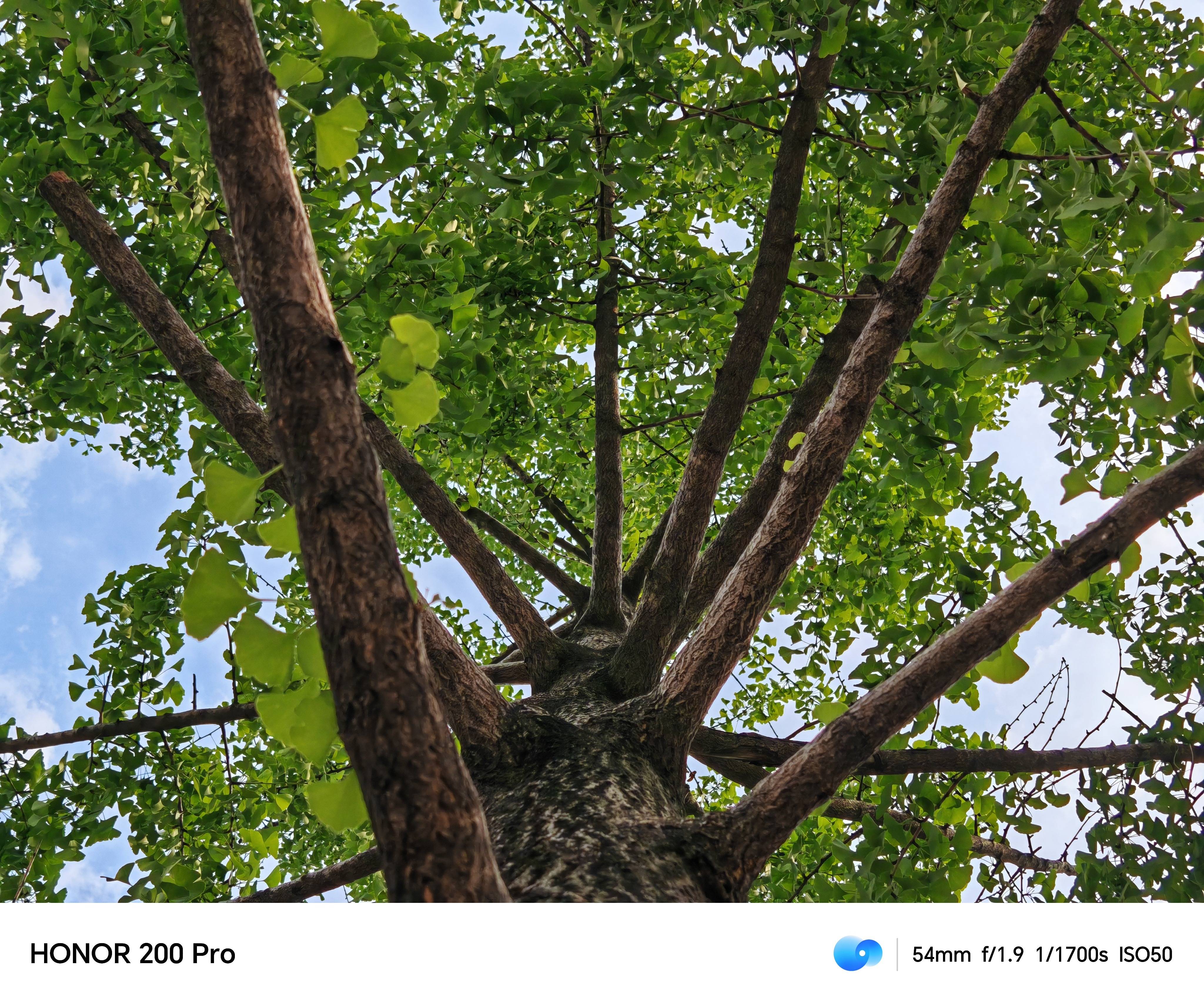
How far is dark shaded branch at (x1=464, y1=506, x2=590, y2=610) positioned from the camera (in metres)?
4.16

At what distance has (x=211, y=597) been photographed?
109 cm

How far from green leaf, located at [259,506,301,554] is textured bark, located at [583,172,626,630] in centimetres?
225

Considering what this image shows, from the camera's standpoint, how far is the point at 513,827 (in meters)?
A: 1.56

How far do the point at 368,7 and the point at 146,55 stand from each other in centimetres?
61

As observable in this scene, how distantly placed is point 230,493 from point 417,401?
11.5 inches

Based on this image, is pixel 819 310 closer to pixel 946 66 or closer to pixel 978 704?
pixel 946 66

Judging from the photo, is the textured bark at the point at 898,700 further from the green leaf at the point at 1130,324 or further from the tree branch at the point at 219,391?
the tree branch at the point at 219,391

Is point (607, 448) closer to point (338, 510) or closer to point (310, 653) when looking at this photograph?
point (310, 653)

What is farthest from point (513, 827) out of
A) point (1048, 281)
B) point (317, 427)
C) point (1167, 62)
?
point (1167, 62)

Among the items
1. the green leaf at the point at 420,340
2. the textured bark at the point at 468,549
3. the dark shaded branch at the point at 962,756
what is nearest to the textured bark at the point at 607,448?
the textured bark at the point at 468,549

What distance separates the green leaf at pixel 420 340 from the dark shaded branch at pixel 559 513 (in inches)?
155

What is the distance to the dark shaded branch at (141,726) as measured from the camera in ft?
8.52

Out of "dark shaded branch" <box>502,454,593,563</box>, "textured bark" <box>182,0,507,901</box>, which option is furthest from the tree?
"dark shaded branch" <box>502,454,593,563</box>
